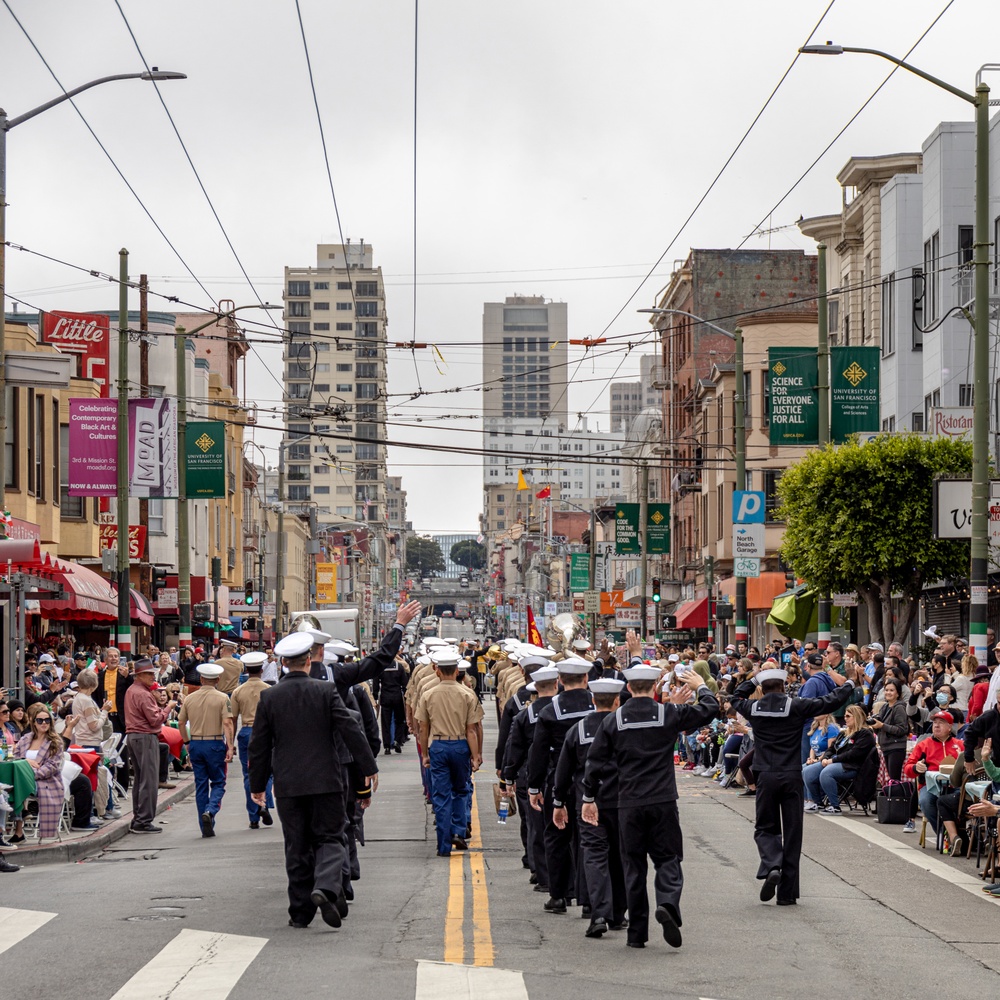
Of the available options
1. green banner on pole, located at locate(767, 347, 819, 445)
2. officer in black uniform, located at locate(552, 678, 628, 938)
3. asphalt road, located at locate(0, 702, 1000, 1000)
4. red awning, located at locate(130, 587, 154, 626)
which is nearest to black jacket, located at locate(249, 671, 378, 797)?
asphalt road, located at locate(0, 702, 1000, 1000)

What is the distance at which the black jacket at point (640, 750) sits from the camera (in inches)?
423

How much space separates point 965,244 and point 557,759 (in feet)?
82.7

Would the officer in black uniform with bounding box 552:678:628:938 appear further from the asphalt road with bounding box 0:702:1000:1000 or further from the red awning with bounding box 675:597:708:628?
the red awning with bounding box 675:597:708:628

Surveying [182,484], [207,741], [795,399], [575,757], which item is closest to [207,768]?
[207,741]

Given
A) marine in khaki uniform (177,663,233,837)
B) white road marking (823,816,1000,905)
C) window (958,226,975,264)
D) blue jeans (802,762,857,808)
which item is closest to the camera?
white road marking (823,816,1000,905)

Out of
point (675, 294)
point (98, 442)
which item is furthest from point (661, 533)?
point (98, 442)

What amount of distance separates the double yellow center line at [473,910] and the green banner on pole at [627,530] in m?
36.4

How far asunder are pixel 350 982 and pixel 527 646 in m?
8.05

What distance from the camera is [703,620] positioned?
188ft

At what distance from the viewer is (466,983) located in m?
9.28

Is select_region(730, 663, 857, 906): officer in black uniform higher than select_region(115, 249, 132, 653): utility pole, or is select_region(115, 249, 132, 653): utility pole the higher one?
select_region(115, 249, 132, 653): utility pole

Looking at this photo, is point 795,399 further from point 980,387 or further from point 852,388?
point 980,387

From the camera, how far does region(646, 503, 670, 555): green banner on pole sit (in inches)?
2077

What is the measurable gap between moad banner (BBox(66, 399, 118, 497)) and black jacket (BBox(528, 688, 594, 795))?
63.8ft
